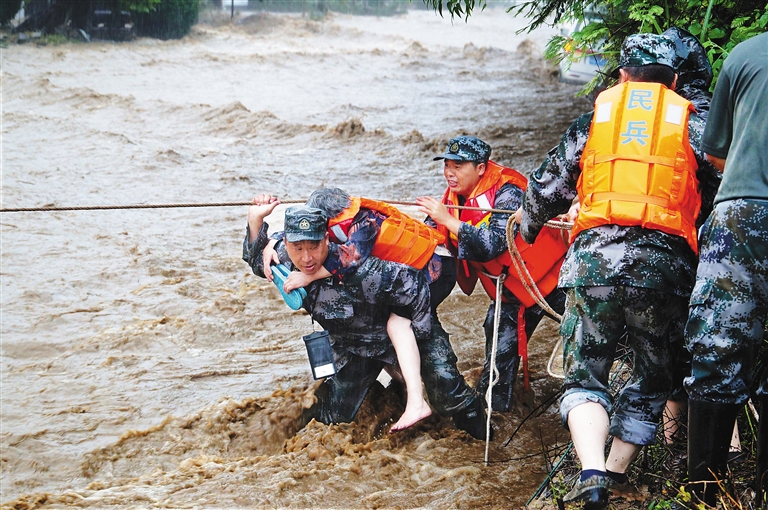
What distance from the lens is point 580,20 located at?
6.43m

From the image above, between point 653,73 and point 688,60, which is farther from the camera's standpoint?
point 688,60

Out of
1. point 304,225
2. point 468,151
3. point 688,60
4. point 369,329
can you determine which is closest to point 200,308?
point 369,329

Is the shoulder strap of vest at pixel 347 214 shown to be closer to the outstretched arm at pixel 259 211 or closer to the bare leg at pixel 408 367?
the outstretched arm at pixel 259 211

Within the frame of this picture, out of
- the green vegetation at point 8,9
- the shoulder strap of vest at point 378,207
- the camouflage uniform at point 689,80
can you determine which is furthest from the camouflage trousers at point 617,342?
the green vegetation at point 8,9

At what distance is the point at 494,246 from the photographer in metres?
4.78

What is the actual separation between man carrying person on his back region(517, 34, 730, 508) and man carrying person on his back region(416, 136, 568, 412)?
1400mm

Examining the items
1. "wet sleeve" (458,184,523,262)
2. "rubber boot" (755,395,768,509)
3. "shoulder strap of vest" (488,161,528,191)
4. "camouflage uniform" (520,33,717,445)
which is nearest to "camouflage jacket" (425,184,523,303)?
"wet sleeve" (458,184,523,262)

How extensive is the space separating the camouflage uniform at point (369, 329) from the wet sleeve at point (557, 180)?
47.0 inches

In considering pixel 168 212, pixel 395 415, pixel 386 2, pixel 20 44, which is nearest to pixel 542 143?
pixel 168 212

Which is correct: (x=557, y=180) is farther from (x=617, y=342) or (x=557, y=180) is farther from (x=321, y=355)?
(x=321, y=355)

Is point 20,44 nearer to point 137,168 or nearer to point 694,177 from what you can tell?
point 137,168

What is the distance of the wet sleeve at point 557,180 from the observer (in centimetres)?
346

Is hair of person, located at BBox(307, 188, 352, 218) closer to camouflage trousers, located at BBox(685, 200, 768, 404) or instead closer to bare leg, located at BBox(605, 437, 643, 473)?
bare leg, located at BBox(605, 437, 643, 473)

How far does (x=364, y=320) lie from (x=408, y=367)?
415 mm
